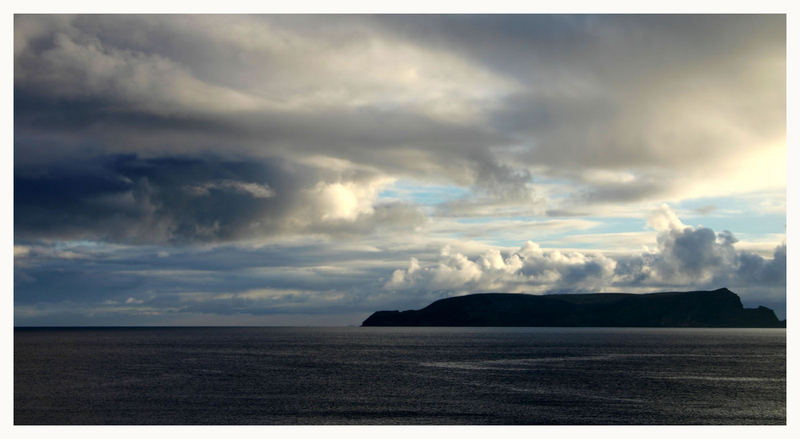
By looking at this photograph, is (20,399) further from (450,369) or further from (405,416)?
Answer: (450,369)

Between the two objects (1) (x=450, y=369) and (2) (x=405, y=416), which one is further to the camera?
(1) (x=450, y=369)

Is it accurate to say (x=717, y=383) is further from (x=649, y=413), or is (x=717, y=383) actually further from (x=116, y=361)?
(x=116, y=361)

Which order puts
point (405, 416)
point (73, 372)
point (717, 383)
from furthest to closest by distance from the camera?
point (73, 372) → point (717, 383) → point (405, 416)

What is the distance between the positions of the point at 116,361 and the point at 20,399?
3108 inches

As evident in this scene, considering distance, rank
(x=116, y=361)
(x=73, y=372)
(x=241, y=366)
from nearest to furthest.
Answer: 1. (x=73, y=372)
2. (x=241, y=366)
3. (x=116, y=361)

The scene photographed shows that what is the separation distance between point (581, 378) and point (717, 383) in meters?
24.2

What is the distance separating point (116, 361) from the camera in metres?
172

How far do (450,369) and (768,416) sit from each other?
231 ft

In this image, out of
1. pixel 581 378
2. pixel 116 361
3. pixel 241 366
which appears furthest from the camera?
pixel 116 361

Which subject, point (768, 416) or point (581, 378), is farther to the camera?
point (581, 378)

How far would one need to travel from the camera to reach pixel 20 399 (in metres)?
96.2

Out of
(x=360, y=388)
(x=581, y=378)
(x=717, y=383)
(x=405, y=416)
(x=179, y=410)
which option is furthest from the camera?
(x=581, y=378)

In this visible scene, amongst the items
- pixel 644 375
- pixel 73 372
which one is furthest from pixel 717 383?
pixel 73 372

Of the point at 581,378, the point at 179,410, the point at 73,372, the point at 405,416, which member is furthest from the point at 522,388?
the point at 73,372
